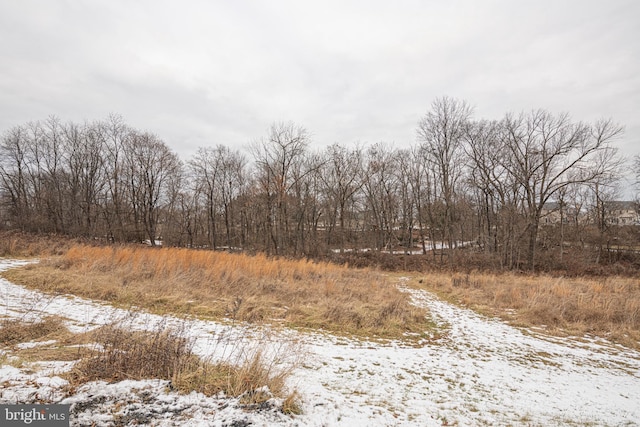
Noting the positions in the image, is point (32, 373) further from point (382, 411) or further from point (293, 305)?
point (293, 305)

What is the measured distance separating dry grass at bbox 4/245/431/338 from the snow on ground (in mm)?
755

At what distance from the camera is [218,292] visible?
324 inches

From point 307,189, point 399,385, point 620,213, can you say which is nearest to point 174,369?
point 399,385

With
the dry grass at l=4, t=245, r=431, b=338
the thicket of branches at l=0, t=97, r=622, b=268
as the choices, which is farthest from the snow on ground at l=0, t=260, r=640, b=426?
the thicket of branches at l=0, t=97, r=622, b=268

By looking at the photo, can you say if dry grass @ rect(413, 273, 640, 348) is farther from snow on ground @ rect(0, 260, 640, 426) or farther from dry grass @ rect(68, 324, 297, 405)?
dry grass @ rect(68, 324, 297, 405)

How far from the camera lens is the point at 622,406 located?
3.69 m

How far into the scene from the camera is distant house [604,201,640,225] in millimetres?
31938

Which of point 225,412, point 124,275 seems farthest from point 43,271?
point 225,412

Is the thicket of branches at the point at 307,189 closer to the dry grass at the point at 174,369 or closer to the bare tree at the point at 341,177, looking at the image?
the bare tree at the point at 341,177

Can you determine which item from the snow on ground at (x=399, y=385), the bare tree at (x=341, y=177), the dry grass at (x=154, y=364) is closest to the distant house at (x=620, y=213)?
the bare tree at (x=341, y=177)

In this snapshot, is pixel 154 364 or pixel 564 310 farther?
pixel 564 310

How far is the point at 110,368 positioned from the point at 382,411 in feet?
9.83

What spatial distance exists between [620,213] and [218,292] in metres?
47.4

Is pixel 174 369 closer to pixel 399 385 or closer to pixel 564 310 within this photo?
pixel 399 385
